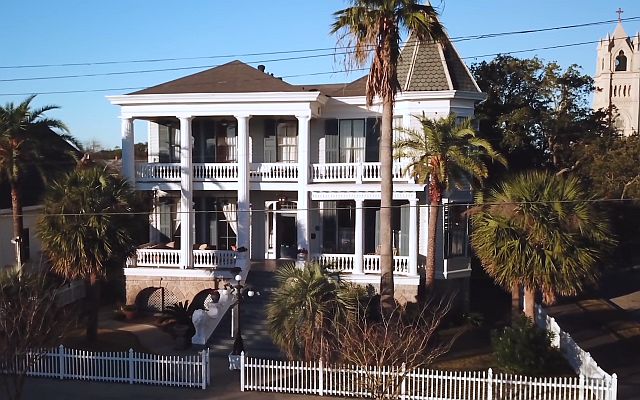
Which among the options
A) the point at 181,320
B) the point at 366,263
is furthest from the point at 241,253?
the point at 366,263

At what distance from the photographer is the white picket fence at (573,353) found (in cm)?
1498

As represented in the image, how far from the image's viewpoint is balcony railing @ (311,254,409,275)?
22281 millimetres

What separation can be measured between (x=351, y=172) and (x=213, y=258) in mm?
6051

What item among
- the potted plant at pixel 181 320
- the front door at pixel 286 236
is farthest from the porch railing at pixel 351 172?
the potted plant at pixel 181 320

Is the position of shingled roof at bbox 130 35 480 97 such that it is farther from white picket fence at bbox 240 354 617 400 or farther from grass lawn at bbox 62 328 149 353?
white picket fence at bbox 240 354 617 400

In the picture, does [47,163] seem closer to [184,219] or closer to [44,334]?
[184,219]

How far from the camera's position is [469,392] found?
14664 millimetres

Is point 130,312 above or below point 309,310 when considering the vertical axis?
below

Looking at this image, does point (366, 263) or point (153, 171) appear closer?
point (366, 263)

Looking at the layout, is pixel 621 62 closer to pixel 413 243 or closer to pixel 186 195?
pixel 413 243

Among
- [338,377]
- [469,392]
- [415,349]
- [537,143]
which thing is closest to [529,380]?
[469,392]

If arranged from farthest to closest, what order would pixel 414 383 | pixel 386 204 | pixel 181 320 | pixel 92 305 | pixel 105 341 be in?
1. pixel 181 320
2. pixel 105 341
3. pixel 92 305
4. pixel 386 204
5. pixel 414 383

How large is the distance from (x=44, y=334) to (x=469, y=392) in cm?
1000

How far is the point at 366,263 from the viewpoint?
22.9m
